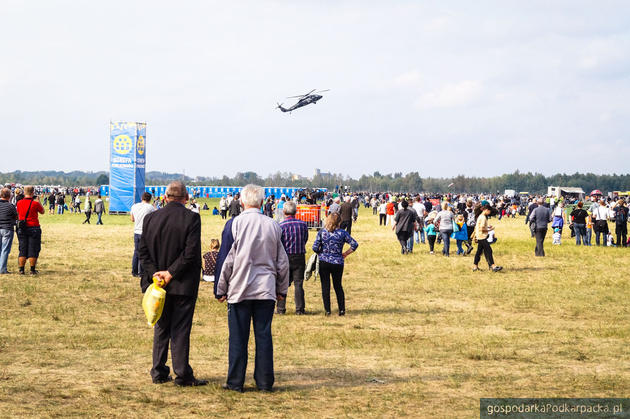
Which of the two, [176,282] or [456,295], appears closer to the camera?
[176,282]

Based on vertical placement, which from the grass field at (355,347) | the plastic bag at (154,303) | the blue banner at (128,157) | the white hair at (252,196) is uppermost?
the blue banner at (128,157)

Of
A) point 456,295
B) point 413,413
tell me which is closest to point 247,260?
point 413,413

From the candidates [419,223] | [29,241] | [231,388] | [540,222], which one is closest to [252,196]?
[231,388]

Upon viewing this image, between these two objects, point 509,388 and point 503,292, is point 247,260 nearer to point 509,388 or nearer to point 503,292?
point 509,388

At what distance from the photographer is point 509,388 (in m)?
7.12

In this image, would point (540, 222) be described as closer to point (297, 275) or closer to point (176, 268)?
point (297, 275)

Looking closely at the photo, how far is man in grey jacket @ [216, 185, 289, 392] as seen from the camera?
6746 millimetres

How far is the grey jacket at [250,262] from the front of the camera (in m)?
6.73

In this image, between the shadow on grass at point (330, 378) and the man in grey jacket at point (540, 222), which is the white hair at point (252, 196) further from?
the man in grey jacket at point (540, 222)

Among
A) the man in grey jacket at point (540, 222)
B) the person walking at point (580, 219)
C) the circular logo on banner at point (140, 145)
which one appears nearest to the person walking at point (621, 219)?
the person walking at point (580, 219)

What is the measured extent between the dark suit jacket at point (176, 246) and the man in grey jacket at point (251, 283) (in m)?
0.32

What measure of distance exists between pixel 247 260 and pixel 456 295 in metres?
8.82

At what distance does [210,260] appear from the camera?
Result: 15.1m

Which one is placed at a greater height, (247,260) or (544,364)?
(247,260)
